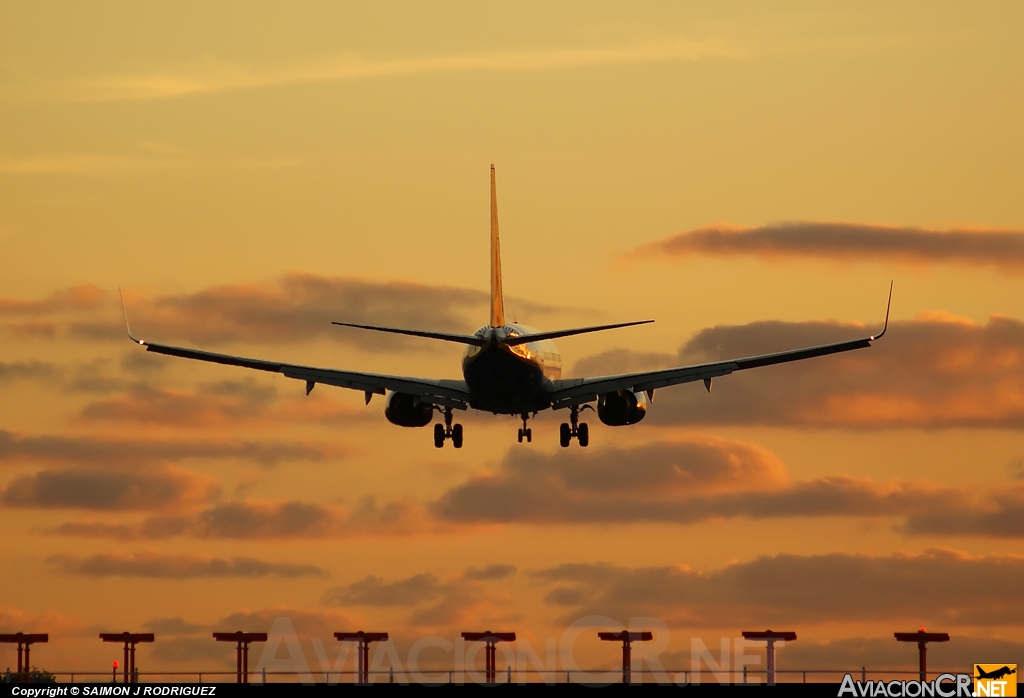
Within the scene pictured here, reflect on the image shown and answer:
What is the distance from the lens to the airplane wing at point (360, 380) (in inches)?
4980

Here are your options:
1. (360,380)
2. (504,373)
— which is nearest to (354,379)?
(360,380)

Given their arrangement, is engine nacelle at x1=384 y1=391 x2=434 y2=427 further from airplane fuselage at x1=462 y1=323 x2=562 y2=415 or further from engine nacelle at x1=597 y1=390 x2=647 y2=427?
engine nacelle at x1=597 y1=390 x2=647 y2=427

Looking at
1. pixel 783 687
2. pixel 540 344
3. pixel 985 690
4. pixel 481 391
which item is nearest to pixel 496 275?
pixel 540 344

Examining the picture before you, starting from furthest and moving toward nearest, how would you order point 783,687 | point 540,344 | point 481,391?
point 540,344 < point 481,391 < point 783,687

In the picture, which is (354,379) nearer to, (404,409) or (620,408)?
(404,409)

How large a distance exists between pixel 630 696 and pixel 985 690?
1855 cm

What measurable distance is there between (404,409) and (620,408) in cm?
1408

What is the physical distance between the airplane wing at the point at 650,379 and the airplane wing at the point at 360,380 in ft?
21.1

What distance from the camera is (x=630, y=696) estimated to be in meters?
104

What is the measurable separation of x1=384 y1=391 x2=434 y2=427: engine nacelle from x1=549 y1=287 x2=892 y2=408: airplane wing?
8.87 metres

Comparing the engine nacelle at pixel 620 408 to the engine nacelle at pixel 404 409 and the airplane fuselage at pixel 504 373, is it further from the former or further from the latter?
the engine nacelle at pixel 404 409

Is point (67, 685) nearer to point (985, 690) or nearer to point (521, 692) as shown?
point (521, 692)

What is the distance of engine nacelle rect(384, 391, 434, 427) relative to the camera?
130625 mm

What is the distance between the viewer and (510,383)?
121 metres
